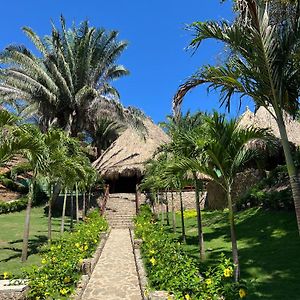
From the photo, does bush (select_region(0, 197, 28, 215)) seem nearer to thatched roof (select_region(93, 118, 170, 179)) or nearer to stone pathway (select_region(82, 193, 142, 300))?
thatched roof (select_region(93, 118, 170, 179))

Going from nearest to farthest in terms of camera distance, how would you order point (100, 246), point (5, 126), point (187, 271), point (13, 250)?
point (187, 271) < point (5, 126) < point (13, 250) < point (100, 246)

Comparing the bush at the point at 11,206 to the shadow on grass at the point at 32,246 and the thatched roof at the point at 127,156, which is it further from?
the shadow on grass at the point at 32,246

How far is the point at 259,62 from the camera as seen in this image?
5.31 m

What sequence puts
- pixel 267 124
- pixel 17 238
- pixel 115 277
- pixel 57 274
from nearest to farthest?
pixel 57 274 < pixel 115 277 < pixel 17 238 < pixel 267 124

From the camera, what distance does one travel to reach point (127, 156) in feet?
96.8

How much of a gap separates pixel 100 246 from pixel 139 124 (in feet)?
36.4

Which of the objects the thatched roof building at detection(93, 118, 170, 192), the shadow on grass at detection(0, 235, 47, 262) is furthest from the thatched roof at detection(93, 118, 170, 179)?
the shadow on grass at detection(0, 235, 47, 262)

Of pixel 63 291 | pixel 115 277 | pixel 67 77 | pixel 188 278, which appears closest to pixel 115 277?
pixel 115 277

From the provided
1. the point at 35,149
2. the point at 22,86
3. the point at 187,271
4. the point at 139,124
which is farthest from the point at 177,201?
the point at 187,271

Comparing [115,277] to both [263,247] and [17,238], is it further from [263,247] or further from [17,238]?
[17,238]

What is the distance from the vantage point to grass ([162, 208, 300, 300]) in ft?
23.5

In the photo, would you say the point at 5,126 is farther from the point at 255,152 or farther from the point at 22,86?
the point at 22,86

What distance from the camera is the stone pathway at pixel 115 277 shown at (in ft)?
24.8

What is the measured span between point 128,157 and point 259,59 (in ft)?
80.3
